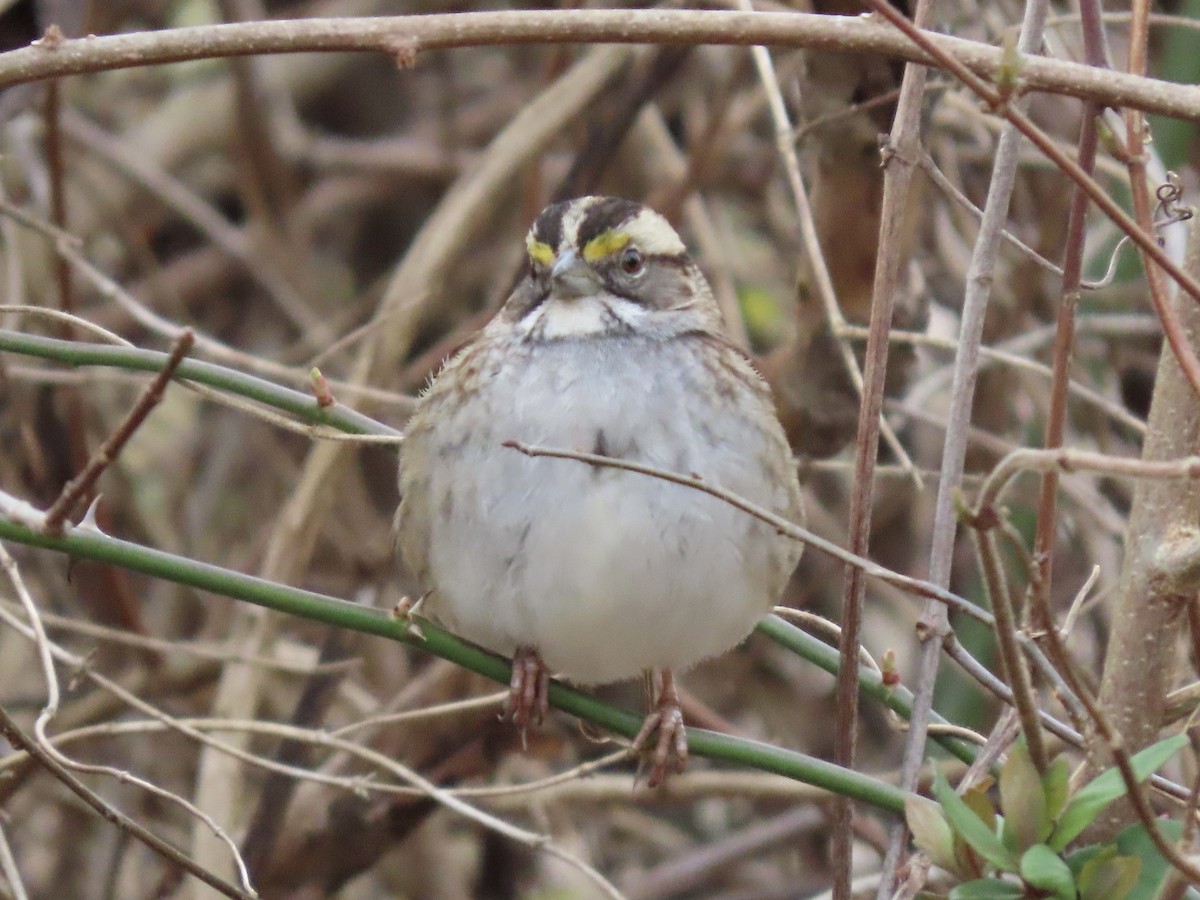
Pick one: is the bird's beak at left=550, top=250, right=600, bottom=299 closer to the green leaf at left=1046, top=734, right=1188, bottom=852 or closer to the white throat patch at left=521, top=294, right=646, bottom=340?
the white throat patch at left=521, top=294, right=646, bottom=340

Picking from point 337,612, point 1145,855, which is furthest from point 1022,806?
point 337,612

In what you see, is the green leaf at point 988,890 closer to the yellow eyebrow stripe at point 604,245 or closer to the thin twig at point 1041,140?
the thin twig at point 1041,140

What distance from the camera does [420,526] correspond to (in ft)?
7.88

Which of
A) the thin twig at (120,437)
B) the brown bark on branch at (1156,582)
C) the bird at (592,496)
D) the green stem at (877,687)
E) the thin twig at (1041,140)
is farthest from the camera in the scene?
the bird at (592,496)

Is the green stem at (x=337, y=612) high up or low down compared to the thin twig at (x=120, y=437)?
down

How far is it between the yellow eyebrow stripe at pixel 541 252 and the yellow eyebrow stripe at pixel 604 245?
50mm

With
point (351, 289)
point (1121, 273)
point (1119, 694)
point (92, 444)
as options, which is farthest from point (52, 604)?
point (1119, 694)

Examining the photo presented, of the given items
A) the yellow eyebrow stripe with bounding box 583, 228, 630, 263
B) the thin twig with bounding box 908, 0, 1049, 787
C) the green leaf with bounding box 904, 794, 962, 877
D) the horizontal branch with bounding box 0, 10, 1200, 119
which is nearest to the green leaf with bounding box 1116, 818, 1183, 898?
the green leaf with bounding box 904, 794, 962, 877

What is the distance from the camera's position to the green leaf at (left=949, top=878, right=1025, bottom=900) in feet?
4.76

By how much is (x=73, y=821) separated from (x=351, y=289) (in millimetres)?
1663

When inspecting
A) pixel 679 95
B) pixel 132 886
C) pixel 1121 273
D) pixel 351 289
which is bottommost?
pixel 132 886

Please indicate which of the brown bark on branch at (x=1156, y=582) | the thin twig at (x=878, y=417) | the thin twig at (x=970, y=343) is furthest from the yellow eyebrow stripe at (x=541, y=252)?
the brown bark on branch at (x=1156, y=582)

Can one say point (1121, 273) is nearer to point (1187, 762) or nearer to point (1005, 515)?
point (1187, 762)

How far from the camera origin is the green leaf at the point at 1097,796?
1.46 metres
